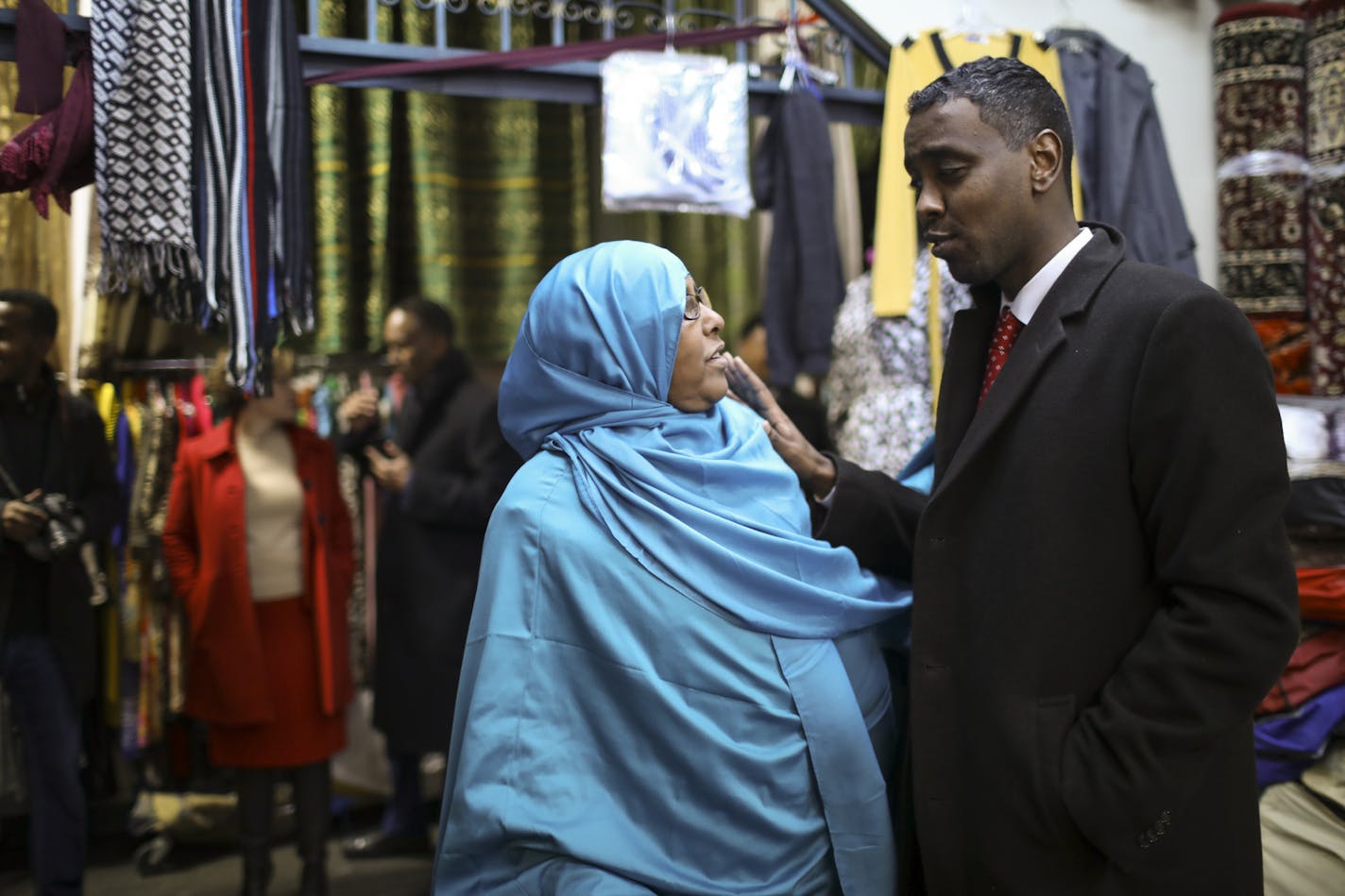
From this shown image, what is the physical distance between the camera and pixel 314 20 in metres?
3.12

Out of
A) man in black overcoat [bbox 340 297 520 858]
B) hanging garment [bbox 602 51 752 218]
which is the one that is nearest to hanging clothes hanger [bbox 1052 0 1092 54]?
hanging garment [bbox 602 51 752 218]

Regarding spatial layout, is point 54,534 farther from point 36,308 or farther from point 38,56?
point 38,56

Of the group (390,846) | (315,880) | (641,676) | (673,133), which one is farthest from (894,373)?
(390,846)

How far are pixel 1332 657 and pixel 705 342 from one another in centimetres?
175

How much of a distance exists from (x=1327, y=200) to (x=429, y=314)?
2.95 metres

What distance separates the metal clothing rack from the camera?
9.66 ft

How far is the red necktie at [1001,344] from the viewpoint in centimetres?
169

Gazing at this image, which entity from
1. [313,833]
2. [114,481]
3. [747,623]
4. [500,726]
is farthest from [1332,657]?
[114,481]

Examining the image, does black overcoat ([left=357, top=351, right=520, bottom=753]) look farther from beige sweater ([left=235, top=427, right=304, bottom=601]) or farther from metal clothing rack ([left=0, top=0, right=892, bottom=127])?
metal clothing rack ([left=0, top=0, right=892, bottom=127])

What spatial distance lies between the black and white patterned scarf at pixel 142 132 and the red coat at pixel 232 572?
1.08m

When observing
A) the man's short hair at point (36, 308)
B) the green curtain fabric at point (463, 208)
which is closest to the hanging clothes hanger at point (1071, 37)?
the green curtain fabric at point (463, 208)

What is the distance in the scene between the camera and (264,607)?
3629 millimetres

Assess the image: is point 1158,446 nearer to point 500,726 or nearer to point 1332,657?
point 500,726

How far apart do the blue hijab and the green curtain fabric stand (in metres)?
2.98
